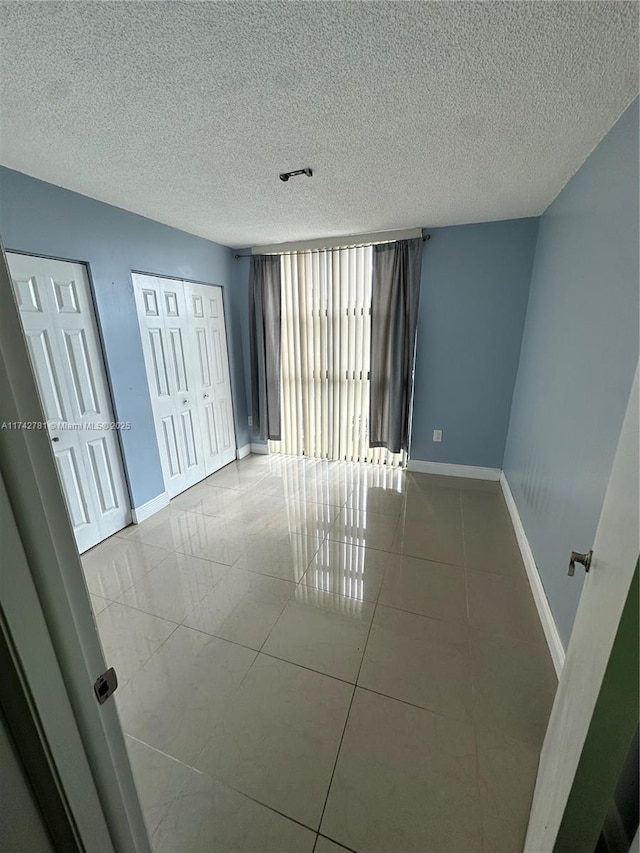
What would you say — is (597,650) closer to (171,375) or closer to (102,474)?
(102,474)

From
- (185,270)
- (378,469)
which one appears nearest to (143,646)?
(378,469)

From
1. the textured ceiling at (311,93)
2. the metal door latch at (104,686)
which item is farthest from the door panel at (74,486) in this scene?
the metal door latch at (104,686)

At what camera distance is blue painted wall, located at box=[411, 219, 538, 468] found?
292cm

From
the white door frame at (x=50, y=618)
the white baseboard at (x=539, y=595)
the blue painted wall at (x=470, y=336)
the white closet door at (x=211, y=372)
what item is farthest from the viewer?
the white closet door at (x=211, y=372)

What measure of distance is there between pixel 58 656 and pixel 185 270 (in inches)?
129

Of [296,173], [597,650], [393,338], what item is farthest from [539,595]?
[296,173]

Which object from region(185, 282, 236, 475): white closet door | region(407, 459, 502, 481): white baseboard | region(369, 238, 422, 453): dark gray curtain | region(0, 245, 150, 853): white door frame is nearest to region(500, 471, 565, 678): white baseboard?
region(407, 459, 502, 481): white baseboard

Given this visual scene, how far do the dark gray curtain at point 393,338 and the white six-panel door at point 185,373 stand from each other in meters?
1.70

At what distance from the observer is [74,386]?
2.27 m

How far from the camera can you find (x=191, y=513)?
116 inches

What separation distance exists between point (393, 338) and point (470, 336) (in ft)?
2.36

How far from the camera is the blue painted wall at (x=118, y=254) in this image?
193 centimetres

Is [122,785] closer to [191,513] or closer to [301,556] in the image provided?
[301,556]

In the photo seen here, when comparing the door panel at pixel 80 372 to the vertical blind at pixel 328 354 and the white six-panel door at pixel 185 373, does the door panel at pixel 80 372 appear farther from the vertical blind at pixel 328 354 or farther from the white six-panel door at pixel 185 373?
the vertical blind at pixel 328 354
